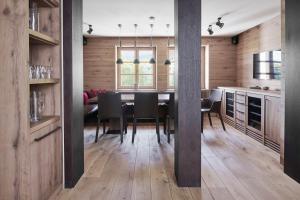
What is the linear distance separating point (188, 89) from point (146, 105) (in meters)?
2.37

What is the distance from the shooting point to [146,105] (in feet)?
17.8

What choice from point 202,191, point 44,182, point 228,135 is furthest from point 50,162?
point 228,135

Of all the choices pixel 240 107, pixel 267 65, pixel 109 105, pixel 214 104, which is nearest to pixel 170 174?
pixel 109 105

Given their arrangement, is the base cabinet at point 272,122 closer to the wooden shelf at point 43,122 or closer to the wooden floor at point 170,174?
the wooden floor at point 170,174

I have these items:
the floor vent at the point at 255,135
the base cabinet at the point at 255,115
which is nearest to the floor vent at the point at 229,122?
the base cabinet at the point at 255,115

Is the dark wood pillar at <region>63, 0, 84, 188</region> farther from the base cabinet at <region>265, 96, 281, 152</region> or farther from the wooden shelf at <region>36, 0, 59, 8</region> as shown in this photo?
the base cabinet at <region>265, 96, 281, 152</region>

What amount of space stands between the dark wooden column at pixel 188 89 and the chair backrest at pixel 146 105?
224 centimetres

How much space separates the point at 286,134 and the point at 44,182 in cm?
265

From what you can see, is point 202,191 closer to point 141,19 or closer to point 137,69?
point 141,19

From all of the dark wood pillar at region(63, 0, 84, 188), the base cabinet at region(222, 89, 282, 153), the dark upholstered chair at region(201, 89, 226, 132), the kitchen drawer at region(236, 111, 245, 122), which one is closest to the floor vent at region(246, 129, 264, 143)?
the base cabinet at region(222, 89, 282, 153)

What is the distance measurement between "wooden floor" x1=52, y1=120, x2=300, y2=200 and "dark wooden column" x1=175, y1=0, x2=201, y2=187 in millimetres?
237

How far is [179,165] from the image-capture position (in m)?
3.17

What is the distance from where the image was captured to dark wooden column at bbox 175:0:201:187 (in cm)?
308

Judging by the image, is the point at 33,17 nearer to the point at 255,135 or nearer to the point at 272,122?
the point at 272,122
